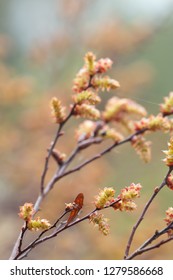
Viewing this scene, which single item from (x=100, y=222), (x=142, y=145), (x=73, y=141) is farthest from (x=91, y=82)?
(x=73, y=141)

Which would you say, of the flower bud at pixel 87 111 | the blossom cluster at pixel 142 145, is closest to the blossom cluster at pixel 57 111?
the flower bud at pixel 87 111

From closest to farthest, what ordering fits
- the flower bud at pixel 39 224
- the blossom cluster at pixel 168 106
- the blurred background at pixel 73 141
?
1. the flower bud at pixel 39 224
2. the blossom cluster at pixel 168 106
3. the blurred background at pixel 73 141

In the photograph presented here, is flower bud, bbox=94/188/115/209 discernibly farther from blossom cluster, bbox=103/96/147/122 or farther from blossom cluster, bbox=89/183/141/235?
blossom cluster, bbox=103/96/147/122

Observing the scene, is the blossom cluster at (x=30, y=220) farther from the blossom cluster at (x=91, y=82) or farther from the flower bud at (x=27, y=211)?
the blossom cluster at (x=91, y=82)

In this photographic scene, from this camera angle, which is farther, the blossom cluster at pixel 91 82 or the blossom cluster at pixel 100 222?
the blossom cluster at pixel 91 82

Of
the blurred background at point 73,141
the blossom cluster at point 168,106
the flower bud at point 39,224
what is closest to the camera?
the flower bud at point 39,224

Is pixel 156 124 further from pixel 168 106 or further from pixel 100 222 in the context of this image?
pixel 100 222

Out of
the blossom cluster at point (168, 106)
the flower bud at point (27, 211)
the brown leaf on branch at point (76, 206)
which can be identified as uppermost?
the blossom cluster at point (168, 106)

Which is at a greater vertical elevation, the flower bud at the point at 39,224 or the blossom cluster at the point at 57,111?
the blossom cluster at the point at 57,111

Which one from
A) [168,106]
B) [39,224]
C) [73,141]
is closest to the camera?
[39,224]

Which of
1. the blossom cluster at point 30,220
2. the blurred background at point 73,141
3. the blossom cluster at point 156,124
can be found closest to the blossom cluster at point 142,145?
the blossom cluster at point 156,124

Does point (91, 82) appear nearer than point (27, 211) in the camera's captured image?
No

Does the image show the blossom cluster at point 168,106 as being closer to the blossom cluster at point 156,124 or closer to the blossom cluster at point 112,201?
the blossom cluster at point 156,124
